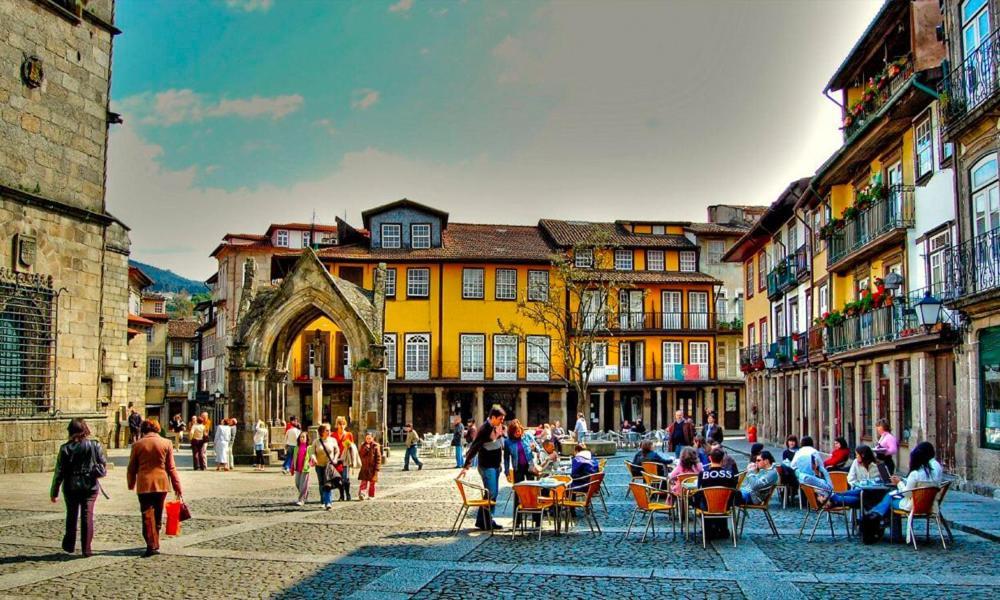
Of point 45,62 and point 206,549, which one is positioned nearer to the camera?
point 206,549

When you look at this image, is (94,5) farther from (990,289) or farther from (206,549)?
(990,289)

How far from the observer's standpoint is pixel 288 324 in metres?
28.1

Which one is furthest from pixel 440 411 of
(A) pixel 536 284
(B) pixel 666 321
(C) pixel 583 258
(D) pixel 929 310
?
(D) pixel 929 310

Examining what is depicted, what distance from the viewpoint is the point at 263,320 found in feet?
90.8

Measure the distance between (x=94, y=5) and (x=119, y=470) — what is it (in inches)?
460

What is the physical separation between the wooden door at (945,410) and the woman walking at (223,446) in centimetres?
1787

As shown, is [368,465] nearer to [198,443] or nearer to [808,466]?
[808,466]

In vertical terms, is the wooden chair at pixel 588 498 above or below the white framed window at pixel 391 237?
below

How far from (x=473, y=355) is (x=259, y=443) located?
25.7 metres

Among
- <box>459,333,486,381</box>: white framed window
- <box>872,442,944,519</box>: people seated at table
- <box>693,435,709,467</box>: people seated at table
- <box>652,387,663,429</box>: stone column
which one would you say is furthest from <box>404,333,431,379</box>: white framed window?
<box>872,442,944,519</box>: people seated at table

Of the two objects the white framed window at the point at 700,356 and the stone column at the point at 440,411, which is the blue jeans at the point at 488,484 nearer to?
the stone column at the point at 440,411

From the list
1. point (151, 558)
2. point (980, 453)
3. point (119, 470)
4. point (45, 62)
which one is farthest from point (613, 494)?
point (45, 62)

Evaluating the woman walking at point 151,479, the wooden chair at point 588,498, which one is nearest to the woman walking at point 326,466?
the wooden chair at point 588,498

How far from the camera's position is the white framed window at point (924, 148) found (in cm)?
2141
